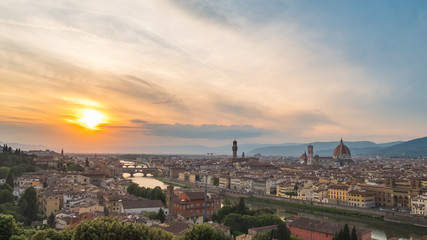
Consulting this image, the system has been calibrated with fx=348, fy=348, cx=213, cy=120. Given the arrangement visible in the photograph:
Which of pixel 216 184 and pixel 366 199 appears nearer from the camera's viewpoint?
pixel 366 199

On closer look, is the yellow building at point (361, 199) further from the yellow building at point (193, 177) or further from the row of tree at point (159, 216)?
the yellow building at point (193, 177)

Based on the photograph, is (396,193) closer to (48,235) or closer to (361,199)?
(361,199)

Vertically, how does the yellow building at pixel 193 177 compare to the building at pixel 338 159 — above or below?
below

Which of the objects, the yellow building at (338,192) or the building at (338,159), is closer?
the yellow building at (338,192)

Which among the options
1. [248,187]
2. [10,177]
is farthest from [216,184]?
[10,177]

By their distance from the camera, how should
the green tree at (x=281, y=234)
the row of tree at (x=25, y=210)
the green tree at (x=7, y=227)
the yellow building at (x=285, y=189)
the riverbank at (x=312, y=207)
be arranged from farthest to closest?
the yellow building at (x=285, y=189) < the riverbank at (x=312, y=207) < the row of tree at (x=25, y=210) < the green tree at (x=281, y=234) < the green tree at (x=7, y=227)

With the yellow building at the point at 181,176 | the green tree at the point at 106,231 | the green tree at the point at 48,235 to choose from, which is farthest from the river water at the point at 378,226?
the yellow building at the point at 181,176

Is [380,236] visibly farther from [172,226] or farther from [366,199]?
[172,226]
